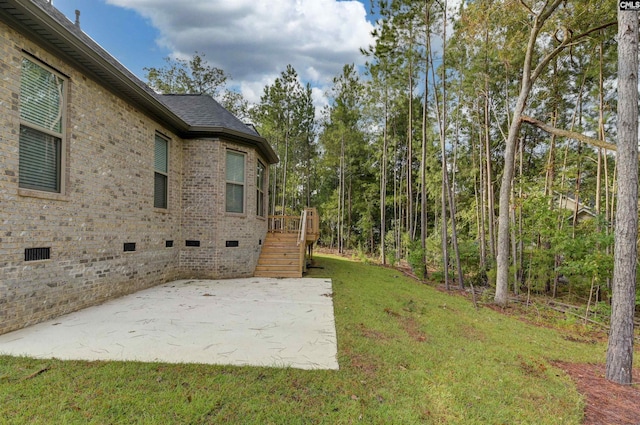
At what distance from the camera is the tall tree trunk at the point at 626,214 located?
3.17m

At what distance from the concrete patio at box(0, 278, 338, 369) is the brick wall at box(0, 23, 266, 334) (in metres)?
0.47

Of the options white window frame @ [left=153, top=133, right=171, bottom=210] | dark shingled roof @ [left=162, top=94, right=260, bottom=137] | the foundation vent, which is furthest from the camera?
dark shingled roof @ [left=162, top=94, right=260, bottom=137]

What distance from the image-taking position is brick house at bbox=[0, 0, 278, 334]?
3.64 m

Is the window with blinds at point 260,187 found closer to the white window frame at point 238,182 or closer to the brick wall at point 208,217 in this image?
the white window frame at point 238,182

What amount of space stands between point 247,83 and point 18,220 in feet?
59.7

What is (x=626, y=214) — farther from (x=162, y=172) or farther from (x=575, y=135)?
(x=162, y=172)

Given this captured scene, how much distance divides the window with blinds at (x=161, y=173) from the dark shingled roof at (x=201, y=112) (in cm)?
98

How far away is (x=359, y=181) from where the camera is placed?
842 inches

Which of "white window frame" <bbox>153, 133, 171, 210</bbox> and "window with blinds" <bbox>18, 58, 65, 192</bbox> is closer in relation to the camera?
"window with blinds" <bbox>18, 58, 65, 192</bbox>

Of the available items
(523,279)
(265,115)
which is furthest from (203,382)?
(265,115)

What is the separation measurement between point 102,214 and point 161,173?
2.13m

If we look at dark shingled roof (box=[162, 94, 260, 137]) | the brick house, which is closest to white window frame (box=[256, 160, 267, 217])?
the brick house

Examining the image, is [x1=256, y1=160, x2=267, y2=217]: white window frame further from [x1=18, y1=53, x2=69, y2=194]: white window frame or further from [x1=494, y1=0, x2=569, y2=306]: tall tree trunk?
[x1=494, y1=0, x2=569, y2=306]: tall tree trunk

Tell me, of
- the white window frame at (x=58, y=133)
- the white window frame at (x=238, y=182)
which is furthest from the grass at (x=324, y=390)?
the white window frame at (x=238, y=182)
